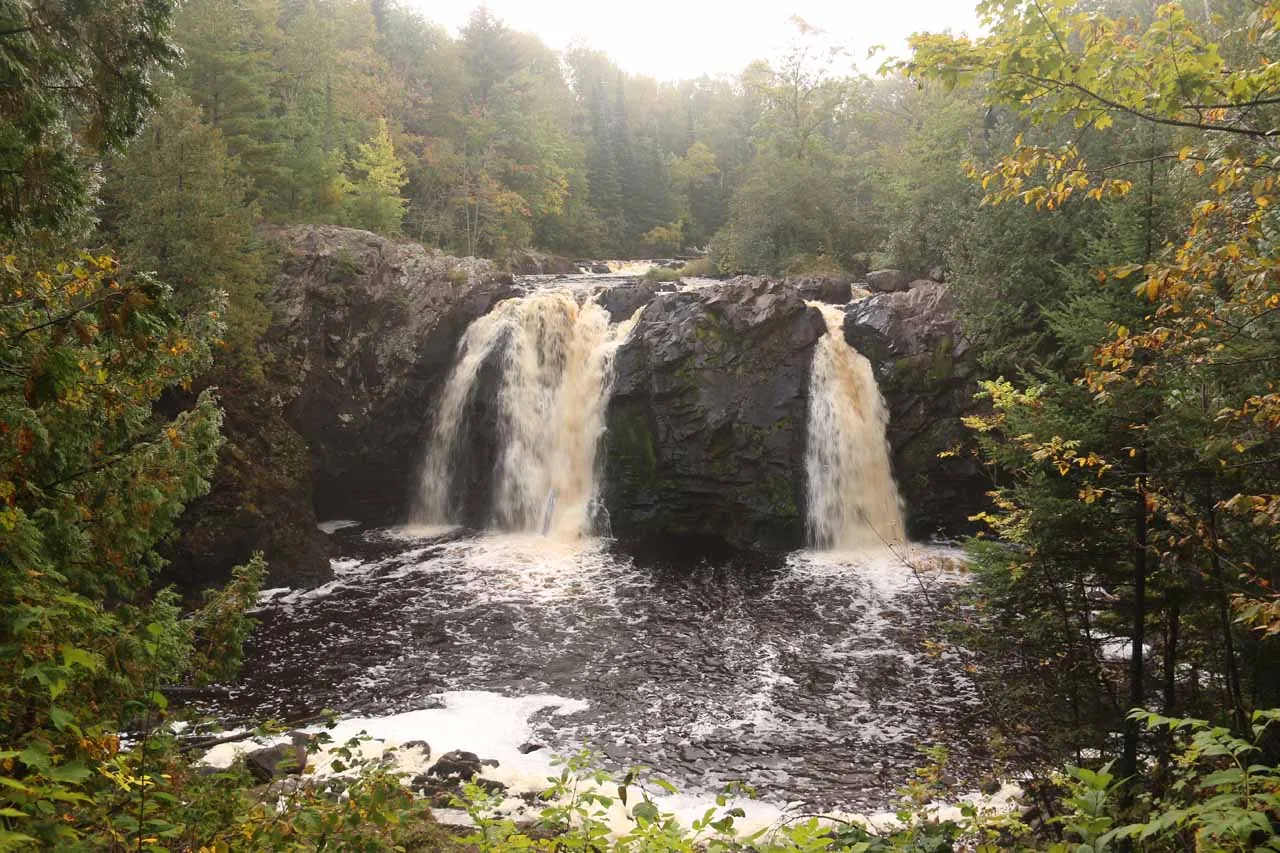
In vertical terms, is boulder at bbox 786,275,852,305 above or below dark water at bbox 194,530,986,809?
above

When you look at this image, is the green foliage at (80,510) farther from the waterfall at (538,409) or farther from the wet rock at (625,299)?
the wet rock at (625,299)

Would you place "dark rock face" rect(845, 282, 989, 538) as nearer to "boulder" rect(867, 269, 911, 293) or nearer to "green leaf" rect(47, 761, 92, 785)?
"boulder" rect(867, 269, 911, 293)

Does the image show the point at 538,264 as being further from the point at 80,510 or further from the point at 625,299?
the point at 80,510

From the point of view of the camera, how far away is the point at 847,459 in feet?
57.2

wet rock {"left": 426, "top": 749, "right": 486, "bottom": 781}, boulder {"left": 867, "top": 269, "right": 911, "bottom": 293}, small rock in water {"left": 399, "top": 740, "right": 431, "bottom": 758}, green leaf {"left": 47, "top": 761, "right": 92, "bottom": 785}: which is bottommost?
wet rock {"left": 426, "top": 749, "right": 486, "bottom": 781}

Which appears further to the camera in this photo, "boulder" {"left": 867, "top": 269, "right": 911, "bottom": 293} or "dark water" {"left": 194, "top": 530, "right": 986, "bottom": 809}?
"boulder" {"left": 867, "top": 269, "right": 911, "bottom": 293}

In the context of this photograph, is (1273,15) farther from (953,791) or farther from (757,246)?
(757,246)

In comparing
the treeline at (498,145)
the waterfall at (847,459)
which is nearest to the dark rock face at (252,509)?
the treeline at (498,145)

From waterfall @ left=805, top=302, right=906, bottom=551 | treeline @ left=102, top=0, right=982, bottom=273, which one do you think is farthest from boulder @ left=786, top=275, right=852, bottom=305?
treeline @ left=102, top=0, right=982, bottom=273

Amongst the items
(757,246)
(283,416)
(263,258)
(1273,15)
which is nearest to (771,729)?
(1273,15)

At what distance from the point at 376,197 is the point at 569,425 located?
12.6 m

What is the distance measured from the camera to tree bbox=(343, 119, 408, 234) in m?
25.5

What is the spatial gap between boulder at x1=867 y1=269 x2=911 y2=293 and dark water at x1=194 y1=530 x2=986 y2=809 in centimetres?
900

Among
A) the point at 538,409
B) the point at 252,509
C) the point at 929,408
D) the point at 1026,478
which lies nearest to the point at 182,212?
the point at 252,509
